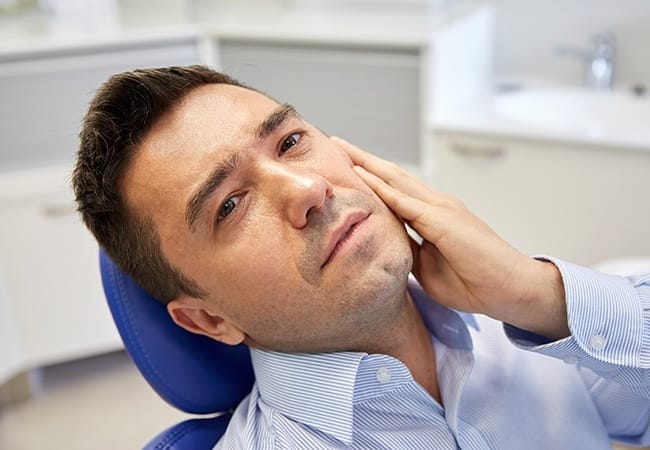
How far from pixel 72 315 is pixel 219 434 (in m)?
1.56

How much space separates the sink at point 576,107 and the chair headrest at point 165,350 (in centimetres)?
144

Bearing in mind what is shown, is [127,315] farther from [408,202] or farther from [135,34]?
[135,34]

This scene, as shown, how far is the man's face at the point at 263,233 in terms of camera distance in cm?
101

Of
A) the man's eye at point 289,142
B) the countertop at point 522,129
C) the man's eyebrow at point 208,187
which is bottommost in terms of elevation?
the countertop at point 522,129

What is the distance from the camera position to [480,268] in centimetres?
107

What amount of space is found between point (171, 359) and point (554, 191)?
1395 millimetres

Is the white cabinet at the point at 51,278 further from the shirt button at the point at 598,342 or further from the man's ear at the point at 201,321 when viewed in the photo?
the shirt button at the point at 598,342

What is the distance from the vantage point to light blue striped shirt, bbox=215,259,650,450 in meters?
1.04

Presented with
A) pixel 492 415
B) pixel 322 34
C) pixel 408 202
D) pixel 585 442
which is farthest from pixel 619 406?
pixel 322 34

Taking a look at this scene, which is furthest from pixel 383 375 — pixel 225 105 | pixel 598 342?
pixel 225 105

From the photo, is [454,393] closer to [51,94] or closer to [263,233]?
[263,233]

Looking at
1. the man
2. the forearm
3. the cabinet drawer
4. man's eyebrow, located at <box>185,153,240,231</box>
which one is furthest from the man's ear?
the cabinet drawer

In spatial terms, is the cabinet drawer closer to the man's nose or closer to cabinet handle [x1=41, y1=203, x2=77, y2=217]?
cabinet handle [x1=41, y1=203, x2=77, y2=217]

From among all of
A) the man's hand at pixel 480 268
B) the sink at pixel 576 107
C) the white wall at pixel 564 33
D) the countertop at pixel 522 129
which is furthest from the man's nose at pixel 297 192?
the white wall at pixel 564 33
